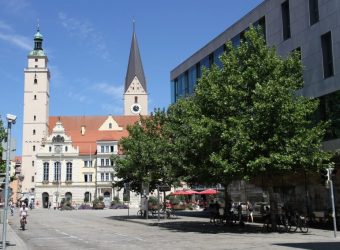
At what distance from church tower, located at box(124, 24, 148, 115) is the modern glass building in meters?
110

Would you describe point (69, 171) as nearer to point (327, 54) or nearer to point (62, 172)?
point (62, 172)

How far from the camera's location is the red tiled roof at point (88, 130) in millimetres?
113325

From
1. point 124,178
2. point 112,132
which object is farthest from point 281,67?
point 112,132

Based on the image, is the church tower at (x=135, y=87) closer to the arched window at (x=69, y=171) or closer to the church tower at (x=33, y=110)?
the church tower at (x=33, y=110)

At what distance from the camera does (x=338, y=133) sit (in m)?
27.7

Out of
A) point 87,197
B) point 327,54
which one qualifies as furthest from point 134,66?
point 327,54

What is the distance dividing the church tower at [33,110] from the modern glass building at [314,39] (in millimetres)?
87105

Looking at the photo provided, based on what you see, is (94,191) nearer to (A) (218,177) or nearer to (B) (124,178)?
(B) (124,178)

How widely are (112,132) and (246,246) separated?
10148cm

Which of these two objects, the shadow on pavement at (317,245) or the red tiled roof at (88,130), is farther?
the red tiled roof at (88,130)

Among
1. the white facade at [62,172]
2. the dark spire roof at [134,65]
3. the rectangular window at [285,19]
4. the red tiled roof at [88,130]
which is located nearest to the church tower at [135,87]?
the dark spire roof at [134,65]

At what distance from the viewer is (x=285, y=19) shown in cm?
3353

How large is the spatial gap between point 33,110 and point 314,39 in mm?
97053

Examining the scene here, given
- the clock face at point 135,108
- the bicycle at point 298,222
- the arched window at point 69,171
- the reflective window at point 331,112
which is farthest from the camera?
the clock face at point 135,108
